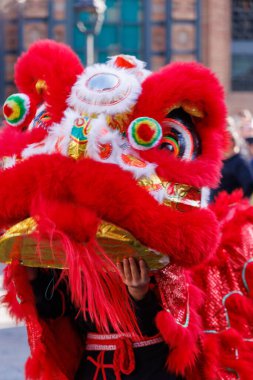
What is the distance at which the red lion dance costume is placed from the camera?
211 cm

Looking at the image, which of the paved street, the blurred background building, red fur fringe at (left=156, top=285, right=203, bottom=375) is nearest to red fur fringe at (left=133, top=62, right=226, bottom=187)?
red fur fringe at (left=156, top=285, right=203, bottom=375)

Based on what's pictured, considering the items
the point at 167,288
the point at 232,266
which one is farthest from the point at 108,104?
the point at 232,266

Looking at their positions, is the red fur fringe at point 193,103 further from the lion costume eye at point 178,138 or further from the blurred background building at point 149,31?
the blurred background building at point 149,31

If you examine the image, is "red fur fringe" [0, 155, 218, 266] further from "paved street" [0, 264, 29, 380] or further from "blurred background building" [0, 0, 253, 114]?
"blurred background building" [0, 0, 253, 114]

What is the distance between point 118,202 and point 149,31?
14.2 m

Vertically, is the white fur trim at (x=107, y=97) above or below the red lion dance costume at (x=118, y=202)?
above

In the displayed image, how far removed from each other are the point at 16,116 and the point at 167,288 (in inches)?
28.8

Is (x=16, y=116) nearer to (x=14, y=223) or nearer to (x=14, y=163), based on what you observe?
(x=14, y=163)

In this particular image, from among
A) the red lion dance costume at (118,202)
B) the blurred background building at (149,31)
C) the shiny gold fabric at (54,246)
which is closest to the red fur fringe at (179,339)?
the red lion dance costume at (118,202)

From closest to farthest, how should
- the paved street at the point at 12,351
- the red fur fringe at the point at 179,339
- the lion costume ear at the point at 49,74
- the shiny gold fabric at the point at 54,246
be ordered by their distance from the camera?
the shiny gold fabric at the point at 54,246, the red fur fringe at the point at 179,339, the lion costume ear at the point at 49,74, the paved street at the point at 12,351

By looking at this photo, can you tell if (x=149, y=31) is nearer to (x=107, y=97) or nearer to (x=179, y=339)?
(x=107, y=97)

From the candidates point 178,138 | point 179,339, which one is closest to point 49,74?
point 178,138

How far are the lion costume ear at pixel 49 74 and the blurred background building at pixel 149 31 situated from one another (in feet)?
42.9

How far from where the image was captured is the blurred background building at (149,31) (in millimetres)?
15797
